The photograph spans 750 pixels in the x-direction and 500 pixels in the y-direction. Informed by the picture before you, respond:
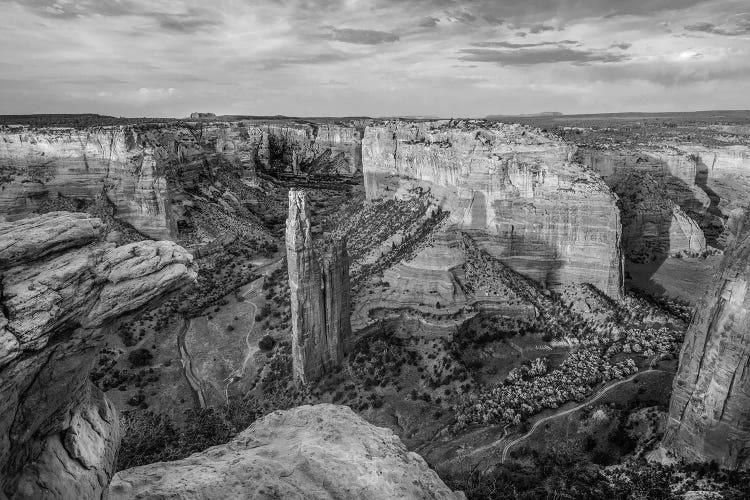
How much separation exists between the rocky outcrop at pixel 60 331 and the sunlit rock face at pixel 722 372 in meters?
22.2

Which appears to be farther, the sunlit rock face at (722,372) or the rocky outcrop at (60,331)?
the sunlit rock face at (722,372)

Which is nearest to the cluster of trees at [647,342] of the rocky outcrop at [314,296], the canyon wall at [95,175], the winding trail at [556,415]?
the winding trail at [556,415]

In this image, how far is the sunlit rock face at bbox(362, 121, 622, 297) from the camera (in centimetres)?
4541

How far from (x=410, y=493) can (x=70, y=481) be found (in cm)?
763

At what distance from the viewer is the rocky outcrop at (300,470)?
A: 38.6ft

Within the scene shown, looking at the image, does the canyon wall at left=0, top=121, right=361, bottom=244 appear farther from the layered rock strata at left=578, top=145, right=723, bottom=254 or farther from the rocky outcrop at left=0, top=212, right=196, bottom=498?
the layered rock strata at left=578, top=145, right=723, bottom=254

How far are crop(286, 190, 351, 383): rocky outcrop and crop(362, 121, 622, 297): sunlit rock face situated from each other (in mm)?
16474

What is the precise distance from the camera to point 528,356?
42562 mm

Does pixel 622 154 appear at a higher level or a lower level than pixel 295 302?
higher

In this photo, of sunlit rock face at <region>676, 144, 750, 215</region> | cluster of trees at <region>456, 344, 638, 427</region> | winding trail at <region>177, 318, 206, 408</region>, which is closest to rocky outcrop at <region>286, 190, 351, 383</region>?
winding trail at <region>177, 318, 206, 408</region>

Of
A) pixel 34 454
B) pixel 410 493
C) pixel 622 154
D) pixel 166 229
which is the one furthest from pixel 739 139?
pixel 34 454

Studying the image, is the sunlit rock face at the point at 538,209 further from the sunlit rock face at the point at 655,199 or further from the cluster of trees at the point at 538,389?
the sunlit rock face at the point at 655,199

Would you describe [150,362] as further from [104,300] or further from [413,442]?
[104,300]

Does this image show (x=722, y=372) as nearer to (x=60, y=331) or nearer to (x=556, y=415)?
(x=556, y=415)
